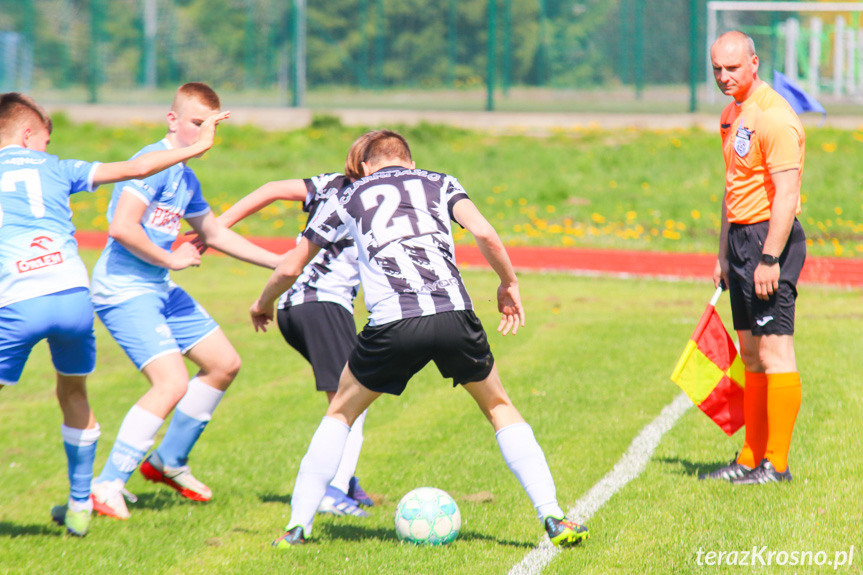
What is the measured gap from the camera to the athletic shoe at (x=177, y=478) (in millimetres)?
5469

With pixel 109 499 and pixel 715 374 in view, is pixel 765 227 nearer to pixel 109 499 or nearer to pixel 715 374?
pixel 715 374

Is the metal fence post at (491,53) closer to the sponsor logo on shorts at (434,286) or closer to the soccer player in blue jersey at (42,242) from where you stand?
the soccer player in blue jersey at (42,242)

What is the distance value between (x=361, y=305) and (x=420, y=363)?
693 cm

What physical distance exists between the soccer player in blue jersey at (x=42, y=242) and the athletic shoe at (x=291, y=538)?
A: 1.18 metres

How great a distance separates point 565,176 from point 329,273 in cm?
1349

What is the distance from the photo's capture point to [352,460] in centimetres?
518

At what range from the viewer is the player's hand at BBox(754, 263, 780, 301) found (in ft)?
15.8

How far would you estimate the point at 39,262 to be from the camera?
4504 millimetres

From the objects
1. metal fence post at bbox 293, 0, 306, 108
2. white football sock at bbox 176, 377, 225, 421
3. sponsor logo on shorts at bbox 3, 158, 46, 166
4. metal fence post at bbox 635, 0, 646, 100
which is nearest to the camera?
sponsor logo on shorts at bbox 3, 158, 46, 166

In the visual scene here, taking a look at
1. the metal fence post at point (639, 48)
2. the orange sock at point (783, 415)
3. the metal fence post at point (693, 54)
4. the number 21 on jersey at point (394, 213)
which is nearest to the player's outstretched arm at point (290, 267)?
the number 21 on jersey at point (394, 213)

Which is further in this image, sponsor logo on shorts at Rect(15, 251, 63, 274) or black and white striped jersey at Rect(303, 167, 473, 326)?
sponsor logo on shorts at Rect(15, 251, 63, 274)

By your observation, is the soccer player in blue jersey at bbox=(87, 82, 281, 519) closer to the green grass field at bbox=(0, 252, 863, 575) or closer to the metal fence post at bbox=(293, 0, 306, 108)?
the green grass field at bbox=(0, 252, 863, 575)

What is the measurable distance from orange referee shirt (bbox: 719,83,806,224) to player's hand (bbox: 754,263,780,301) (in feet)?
1.04

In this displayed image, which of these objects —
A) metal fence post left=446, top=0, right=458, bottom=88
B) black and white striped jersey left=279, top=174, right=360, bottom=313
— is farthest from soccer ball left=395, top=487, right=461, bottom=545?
metal fence post left=446, top=0, right=458, bottom=88
